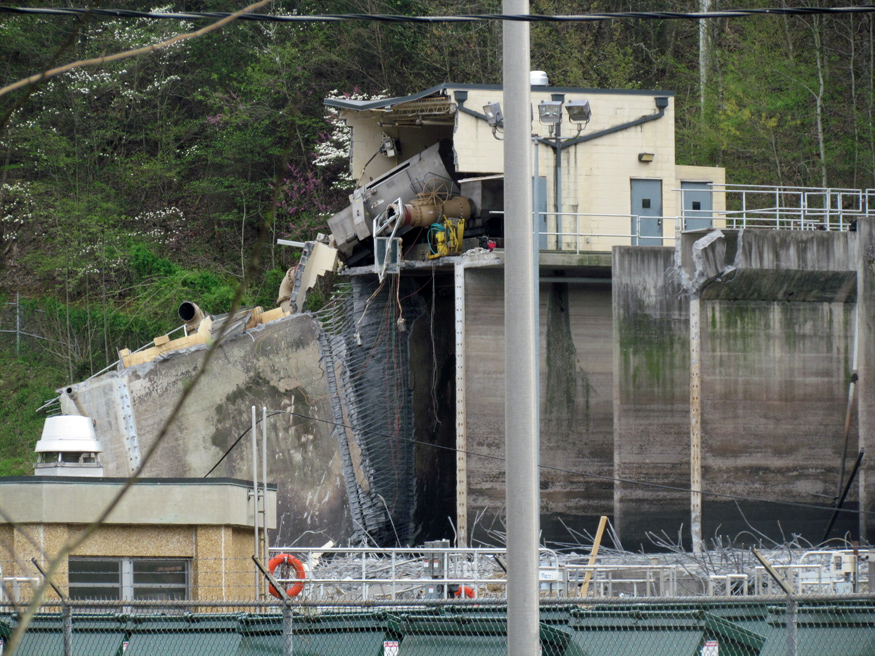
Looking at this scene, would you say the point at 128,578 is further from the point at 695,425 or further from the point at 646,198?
the point at 646,198

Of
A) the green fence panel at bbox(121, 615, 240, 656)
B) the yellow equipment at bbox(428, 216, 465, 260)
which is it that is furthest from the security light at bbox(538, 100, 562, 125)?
the green fence panel at bbox(121, 615, 240, 656)

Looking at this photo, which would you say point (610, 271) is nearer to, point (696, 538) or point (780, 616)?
point (696, 538)

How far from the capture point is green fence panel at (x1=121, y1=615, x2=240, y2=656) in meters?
9.43

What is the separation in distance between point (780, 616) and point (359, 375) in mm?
19152

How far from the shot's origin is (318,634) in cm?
954

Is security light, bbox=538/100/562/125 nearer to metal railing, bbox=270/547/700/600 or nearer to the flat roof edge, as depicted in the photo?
metal railing, bbox=270/547/700/600

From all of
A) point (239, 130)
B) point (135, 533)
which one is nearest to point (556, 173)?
A: point (135, 533)

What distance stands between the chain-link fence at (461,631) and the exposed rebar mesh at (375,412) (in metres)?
17.7

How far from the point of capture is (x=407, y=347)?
1137 inches

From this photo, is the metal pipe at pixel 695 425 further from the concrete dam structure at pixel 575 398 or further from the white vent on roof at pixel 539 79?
the white vent on roof at pixel 539 79

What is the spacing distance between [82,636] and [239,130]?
110ft

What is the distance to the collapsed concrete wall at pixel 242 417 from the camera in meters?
25.2

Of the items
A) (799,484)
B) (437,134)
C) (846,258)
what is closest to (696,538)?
(799,484)

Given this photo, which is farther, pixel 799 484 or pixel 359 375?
pixel 359 375
